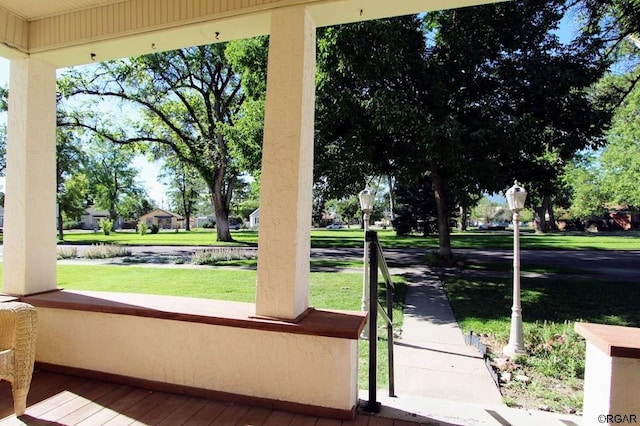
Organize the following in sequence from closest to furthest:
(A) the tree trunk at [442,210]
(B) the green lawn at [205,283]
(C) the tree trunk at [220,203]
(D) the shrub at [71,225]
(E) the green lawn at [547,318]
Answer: (E) the green lawn at [547,318]
(B) the green lawn at [205,283]
(A) the tree trunk at [442,210]
(C) the tree trunk at [220,203]
(D) the shrub at [71,225]

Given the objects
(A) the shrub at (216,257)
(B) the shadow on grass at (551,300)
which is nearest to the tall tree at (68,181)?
(A) the shrub at (216,257)

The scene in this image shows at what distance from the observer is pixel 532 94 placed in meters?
7.09

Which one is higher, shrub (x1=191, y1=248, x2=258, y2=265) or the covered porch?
the covered porch

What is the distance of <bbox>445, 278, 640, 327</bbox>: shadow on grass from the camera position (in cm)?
550

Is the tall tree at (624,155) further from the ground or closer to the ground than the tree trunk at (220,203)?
further from the ground

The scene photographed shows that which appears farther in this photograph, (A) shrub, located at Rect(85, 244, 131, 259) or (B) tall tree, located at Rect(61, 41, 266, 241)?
(B) tall tree, located at Rect(61, 41, 266, 241)

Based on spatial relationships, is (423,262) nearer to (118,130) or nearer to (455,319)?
(455,319)

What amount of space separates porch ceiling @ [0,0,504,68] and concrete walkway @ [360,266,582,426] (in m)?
2.28

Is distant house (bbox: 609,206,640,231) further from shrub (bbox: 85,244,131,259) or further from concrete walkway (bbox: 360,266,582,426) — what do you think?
shrub (bbox: 85,244,131,259)

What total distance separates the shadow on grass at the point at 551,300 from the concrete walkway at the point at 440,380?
19.0 inches

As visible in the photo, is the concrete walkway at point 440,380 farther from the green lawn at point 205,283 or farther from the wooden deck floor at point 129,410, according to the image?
the green lawn at point 205,283

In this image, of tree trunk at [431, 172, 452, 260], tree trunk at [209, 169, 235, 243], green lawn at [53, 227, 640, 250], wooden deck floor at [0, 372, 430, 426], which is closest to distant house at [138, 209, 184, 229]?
green lawn at [53, 227, 640, 250]

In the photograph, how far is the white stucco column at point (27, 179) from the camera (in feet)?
9.01

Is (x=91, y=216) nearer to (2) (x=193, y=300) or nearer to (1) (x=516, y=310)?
(2) (x=193, y=300)
